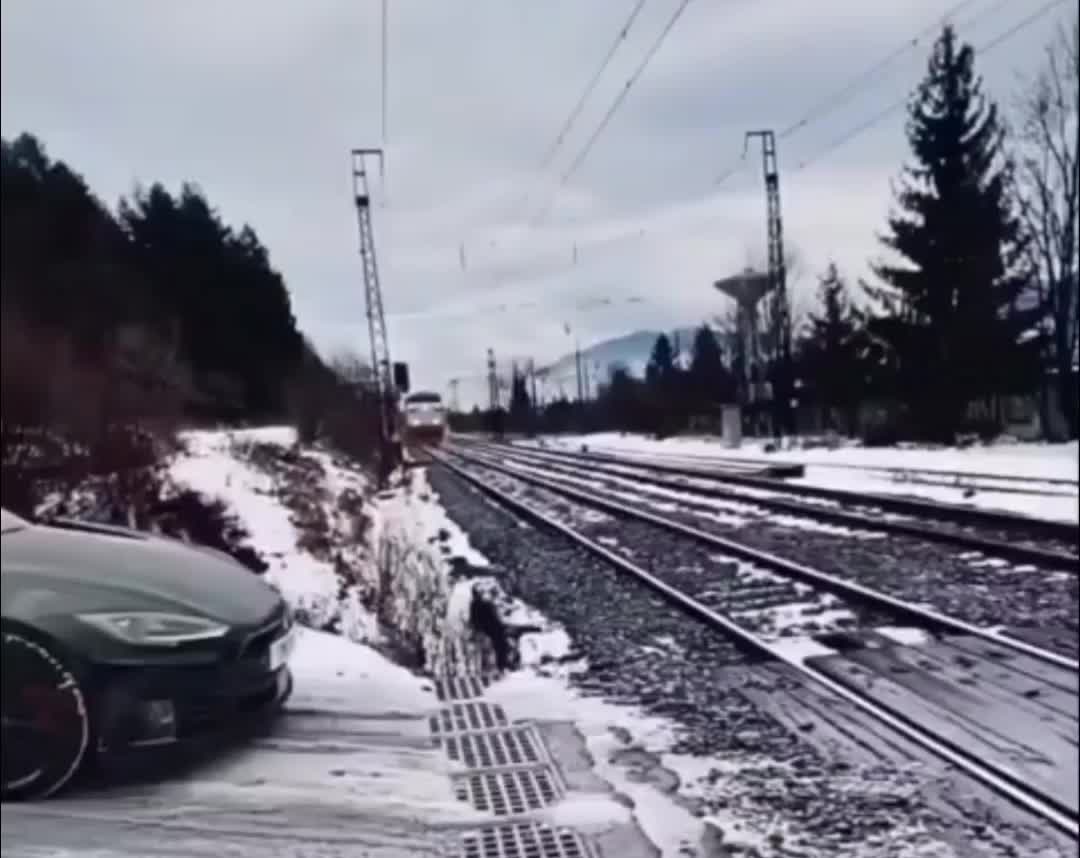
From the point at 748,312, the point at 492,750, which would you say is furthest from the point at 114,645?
the point at 748,312

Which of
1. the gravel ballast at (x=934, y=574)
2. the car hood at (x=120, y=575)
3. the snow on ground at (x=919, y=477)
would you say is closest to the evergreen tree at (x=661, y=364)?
the car hood at (x=120, y=575)

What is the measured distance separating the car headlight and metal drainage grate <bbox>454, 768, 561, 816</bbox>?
0.90 meters

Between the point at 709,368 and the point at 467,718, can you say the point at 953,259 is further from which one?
the point at 467,718

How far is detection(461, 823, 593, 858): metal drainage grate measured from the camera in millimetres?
2635

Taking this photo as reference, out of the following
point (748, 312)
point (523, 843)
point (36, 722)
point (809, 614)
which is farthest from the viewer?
point (809, 614)

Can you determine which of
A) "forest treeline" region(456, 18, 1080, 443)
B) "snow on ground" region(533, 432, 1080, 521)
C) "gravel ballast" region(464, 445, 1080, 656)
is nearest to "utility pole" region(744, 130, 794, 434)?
"forest treeline" region(456, 18, 1080, 443)

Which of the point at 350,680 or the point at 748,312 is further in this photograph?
the point at 748,312

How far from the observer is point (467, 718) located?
3846 millimetres

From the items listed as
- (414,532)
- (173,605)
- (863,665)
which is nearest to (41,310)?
(173,605)

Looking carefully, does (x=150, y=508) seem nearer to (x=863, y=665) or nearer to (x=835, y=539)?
(x=863, y=665)

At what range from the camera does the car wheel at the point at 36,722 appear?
186 centimetres

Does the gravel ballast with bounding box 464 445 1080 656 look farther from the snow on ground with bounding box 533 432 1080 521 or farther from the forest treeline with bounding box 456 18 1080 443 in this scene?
the forest treeline with bounding box 456 18 1080 443

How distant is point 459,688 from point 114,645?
2.46 meters

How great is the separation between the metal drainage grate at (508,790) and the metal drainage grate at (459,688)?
89cm
